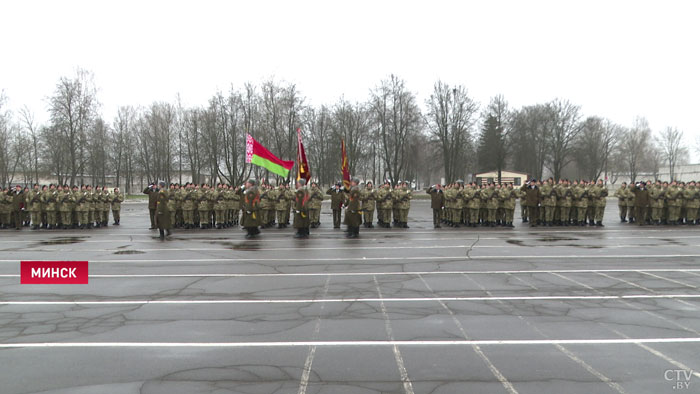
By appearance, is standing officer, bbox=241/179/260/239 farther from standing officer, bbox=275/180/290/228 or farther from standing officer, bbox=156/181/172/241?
standing officer, bbox=275/180/290/228

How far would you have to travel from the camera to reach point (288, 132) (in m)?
55.9

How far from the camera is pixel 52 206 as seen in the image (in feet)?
70.8

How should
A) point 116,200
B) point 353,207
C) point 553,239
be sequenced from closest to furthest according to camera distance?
point 553,239
point 353,207
point 116,200

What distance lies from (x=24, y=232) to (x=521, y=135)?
6517 cm

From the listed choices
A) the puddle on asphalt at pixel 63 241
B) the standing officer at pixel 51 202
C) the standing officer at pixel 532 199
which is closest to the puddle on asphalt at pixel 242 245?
the puddle on asphalt at pixel 63 241

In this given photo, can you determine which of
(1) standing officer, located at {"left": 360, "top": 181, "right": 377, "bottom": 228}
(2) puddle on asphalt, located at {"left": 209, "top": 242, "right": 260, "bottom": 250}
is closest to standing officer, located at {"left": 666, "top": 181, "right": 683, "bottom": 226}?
(1) standing officer, located at {"left": 360, "top": 181, "right": 377, "bottom": 228}

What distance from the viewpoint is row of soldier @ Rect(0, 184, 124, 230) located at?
852 inches

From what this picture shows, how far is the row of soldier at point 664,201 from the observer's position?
2222 cm

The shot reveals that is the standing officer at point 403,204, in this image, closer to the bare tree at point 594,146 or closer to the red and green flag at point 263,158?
the red and green flag at point 263,158

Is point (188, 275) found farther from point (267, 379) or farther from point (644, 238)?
point (644, 238)

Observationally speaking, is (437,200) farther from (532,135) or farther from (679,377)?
(532,135)

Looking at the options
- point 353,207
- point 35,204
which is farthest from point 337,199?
point 35,204

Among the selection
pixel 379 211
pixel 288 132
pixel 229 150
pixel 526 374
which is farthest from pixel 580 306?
pixel 229 150
